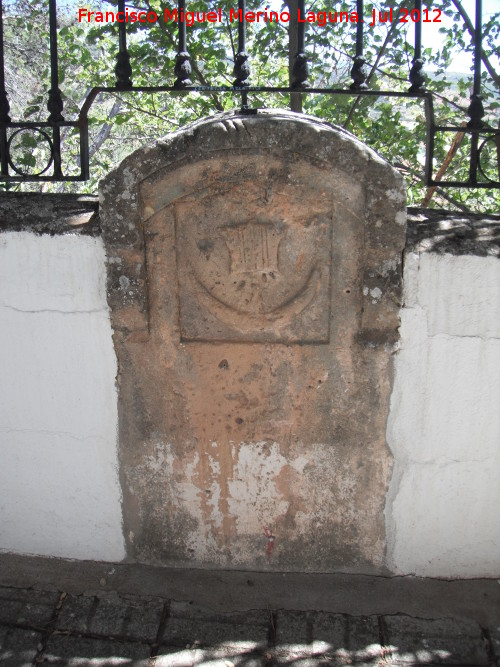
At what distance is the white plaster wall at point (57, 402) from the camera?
2.45 metres

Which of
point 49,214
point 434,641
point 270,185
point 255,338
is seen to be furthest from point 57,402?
point 434,641

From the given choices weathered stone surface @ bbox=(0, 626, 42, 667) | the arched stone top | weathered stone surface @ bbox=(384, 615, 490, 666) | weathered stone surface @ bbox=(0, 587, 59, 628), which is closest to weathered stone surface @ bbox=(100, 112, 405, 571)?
the arched stone top

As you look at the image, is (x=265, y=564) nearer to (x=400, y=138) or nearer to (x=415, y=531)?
(x=415, y=531)

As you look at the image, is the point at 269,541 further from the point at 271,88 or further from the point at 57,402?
the point at 271,88

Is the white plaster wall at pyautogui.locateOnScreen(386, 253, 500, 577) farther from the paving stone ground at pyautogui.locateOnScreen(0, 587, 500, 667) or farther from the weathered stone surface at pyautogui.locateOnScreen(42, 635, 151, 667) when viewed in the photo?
the weathered stone surface at pyautogui.locateOnScreen(42, 635, 151, 667)

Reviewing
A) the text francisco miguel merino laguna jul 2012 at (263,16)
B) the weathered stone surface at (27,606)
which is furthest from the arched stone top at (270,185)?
the text francisco miguel merino laguna jul 2012 at (263,16)

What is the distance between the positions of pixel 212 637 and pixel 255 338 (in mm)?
1132

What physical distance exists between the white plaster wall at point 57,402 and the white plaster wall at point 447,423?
116cm

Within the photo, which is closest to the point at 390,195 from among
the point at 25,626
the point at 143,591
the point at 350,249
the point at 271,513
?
the point at 350,249

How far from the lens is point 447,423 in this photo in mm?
2479

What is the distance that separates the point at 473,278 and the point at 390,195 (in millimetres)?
439

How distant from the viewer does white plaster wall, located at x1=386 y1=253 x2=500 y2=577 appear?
7.63ft

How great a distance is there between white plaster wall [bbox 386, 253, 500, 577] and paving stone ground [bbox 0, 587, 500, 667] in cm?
30

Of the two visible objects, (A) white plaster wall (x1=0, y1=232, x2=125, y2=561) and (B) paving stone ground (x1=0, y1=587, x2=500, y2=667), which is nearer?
(B) paving stone ground (x1=0, y1=587, x2=500, y2=667)
